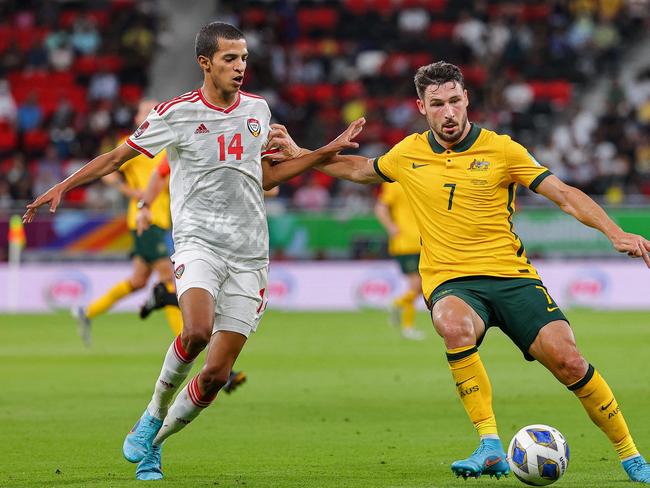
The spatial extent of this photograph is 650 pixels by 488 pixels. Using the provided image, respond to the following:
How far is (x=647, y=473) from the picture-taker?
21.7 ft

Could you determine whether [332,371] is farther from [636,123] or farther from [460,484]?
[636,123]

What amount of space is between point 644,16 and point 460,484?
25.4m

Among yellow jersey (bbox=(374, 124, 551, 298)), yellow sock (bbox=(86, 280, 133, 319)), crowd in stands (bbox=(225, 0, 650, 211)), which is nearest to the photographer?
yellow jersey (bbox=(374, 124, 551, 298))

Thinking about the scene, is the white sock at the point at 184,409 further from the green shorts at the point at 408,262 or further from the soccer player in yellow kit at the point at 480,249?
the green shorts at the point at 408,262

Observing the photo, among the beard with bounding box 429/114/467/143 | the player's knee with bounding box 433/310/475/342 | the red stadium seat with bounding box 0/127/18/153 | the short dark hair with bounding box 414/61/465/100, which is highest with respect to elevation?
the short dark hair with bounding box 414/61/465/100

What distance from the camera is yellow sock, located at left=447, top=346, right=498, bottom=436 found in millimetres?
6715

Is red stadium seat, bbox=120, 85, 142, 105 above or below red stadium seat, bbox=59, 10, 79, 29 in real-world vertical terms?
below

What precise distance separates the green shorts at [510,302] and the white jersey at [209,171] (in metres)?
1.23

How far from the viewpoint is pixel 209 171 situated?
23.6 feet

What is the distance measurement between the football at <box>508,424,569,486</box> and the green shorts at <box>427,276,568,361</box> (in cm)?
51

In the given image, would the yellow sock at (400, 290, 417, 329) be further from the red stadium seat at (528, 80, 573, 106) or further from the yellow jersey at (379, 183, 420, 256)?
the red stadium seat at (528, 80, 573, 106)

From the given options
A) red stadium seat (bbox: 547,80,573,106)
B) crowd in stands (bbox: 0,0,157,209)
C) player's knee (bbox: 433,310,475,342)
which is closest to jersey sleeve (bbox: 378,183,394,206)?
crowd in stands (bbox: 0,0,157,209)

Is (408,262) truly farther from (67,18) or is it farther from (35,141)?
(67,18)

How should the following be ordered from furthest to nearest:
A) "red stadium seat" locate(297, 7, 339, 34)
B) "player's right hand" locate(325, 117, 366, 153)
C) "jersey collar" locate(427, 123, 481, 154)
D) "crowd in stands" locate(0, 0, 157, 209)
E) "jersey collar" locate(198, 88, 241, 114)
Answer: "red stadium seat" locate(297, 7, 339, 34) → "crowd in stands" locate(0, 0, 157, 209) → "player's right hand" locate(325, 117, 366, 153) → "jersey collar" locate(198, 88, 241, 114) → "jersey collar" locate(427, 123, 481, 154)
